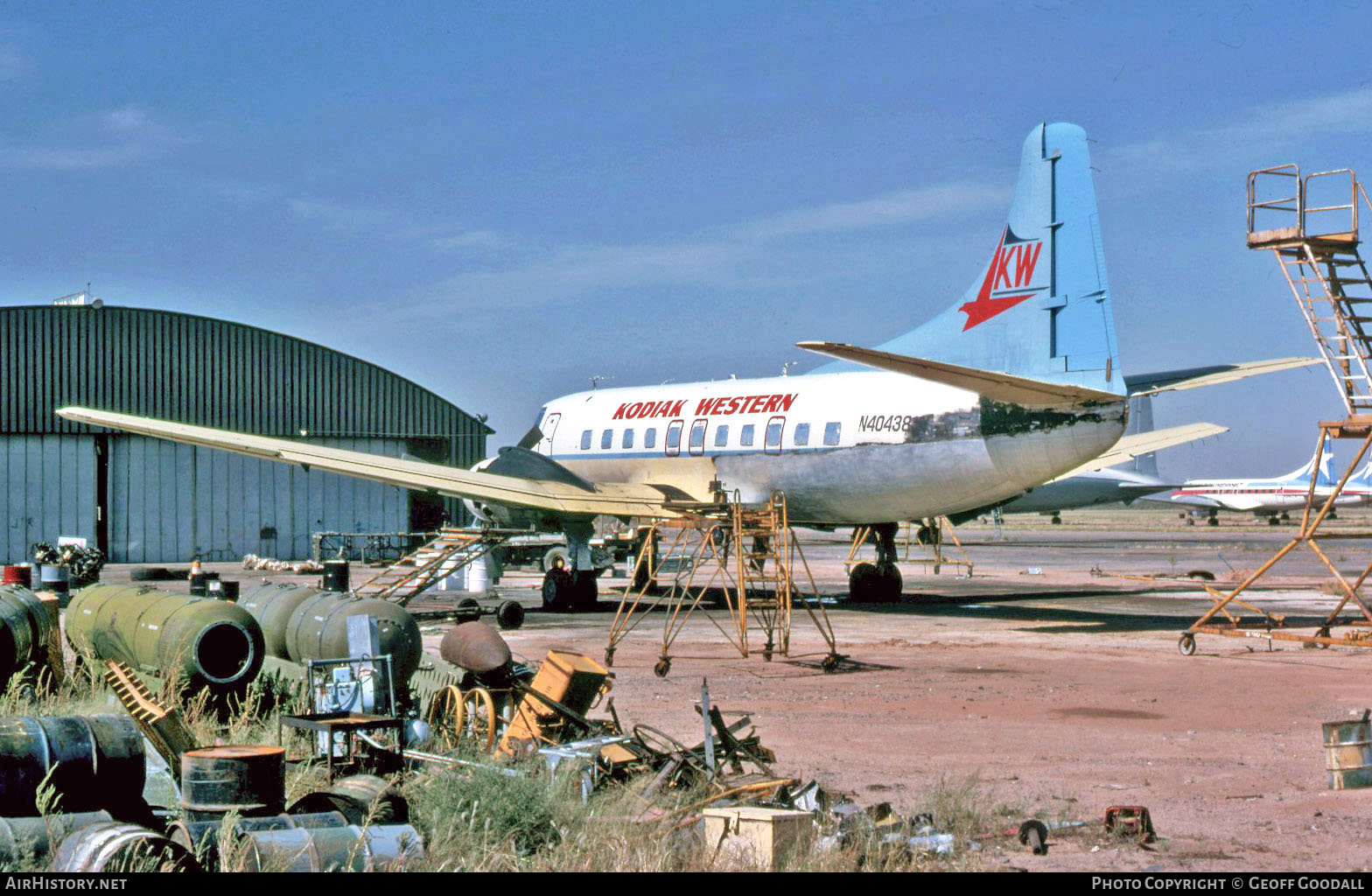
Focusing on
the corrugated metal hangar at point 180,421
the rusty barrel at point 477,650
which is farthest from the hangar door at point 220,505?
the rusty barrel at point 477,650

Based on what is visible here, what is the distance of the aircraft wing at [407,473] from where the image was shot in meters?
26.1

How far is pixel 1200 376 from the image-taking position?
23031 millimetres

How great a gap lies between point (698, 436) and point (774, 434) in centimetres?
255

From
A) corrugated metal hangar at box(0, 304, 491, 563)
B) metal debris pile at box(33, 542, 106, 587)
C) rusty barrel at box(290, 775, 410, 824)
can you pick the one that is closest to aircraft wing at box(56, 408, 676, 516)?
metal debris pile at box(33, 542, 106, 587)

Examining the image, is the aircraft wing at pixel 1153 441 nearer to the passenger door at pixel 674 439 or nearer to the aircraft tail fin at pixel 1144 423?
the passenger door at pixel 674 439

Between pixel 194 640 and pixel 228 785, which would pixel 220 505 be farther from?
pixel 228 785

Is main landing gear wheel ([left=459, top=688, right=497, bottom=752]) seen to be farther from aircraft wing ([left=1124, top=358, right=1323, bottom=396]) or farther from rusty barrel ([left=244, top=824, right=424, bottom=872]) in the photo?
aircraft wing ([left=1124, top=358, right=1323, bottom=396])

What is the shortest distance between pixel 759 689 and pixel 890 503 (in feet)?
29.4

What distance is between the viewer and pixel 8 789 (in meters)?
8.20

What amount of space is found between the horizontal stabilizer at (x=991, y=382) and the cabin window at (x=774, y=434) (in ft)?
18.2

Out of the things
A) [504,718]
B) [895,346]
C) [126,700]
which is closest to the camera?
[126,700]

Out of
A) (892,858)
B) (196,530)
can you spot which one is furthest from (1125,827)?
(196,530)

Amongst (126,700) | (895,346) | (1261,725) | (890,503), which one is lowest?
(1261,725)
